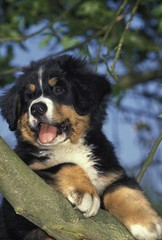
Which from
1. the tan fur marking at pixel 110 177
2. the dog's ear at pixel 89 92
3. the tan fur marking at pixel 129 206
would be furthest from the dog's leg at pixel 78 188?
the dog's ear at pixel 89 92

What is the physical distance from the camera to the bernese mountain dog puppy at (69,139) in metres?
5.82

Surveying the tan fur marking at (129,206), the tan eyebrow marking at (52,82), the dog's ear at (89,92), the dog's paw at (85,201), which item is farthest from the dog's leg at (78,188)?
the tan eyebrow marking at (52,82)

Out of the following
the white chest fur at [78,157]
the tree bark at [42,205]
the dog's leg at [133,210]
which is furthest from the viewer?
the white chest fur at [78,157]

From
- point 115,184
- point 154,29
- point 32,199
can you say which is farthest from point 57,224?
point 154,29

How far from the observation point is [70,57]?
680 centimetres

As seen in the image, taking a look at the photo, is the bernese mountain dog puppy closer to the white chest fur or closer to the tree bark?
the white chest fur

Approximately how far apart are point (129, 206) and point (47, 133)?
87cm

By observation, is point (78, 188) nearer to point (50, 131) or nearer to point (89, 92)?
point (50, 131)

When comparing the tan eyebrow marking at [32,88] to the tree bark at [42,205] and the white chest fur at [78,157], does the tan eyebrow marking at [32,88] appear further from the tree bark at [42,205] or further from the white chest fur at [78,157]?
the tree bark at [42,205]

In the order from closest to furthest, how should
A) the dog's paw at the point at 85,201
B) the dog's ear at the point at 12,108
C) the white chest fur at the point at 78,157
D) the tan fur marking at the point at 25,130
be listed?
the dog's paw at the point at 85,201, the white chest fur at the point at 78,157, the tan fur marking at the point at 25,130, the dog's ear at the point at 12,108

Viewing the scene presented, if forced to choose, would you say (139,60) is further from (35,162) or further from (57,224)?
(57,224)

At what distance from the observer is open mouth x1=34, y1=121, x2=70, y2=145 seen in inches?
248

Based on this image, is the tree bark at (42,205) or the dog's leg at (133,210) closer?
the tree bark at (42,205)

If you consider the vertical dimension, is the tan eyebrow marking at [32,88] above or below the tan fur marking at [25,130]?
above
